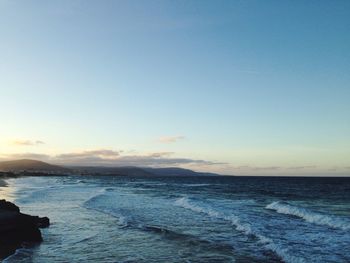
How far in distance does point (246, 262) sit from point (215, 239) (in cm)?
503

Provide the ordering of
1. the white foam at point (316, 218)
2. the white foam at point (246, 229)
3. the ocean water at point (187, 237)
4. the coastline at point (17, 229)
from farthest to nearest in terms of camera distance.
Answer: the white foam at point (316, 218) → the coastline at point (17, 229) → the white foam at point (246, 229) → the ocean water at point (187, 237)

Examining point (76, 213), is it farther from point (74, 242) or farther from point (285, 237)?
point (285, 237)

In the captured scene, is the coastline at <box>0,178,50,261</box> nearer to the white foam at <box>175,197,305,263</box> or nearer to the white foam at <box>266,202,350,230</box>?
the white foam at <box>175,197,305,263</box>

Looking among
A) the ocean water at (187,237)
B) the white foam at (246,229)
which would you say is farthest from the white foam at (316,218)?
the white foam at (246,229)

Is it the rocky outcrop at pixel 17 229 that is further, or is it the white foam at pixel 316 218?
the white foam at pixel 316 218

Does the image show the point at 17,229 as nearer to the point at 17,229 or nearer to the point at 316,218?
the point at 17,229

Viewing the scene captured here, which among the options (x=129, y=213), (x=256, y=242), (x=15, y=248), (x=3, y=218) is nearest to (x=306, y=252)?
(x=256, y=242)

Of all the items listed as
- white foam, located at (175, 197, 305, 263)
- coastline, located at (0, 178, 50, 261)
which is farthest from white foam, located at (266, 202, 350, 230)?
A: coastline, located at (0, 178, 50, 261)

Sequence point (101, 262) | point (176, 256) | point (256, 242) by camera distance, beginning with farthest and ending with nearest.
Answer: point (256, 242), point (176, 256), point (101, 262)

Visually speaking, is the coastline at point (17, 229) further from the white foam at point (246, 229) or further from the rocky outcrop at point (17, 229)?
the white foam at point (246, 229)

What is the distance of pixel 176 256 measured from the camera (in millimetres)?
17219

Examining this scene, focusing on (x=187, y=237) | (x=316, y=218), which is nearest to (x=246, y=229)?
(x=187, y=237)

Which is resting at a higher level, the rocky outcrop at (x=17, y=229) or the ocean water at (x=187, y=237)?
the rocky outcrop at (x=17, y=229)

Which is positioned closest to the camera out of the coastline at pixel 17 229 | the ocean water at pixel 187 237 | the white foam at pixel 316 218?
the ocean water at pixel 187 237
